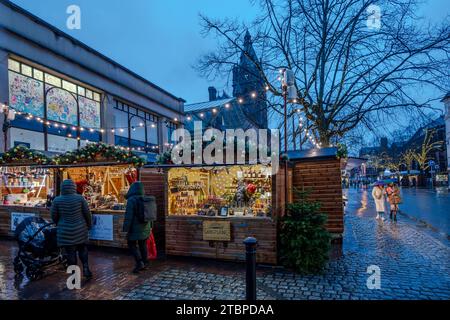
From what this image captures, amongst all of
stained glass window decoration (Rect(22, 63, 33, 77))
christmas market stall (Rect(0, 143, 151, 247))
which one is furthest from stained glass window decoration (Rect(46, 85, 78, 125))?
christmas market stall (Rect(0, 143, 151, 247))

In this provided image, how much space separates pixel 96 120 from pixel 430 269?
19.9 meters

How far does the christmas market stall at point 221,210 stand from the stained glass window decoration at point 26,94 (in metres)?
12.1

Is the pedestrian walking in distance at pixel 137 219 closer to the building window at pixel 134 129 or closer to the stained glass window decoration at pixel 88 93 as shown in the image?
the building window at pixel 134 129

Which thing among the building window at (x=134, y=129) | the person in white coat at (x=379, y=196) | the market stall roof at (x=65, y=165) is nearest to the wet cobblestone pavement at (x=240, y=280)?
the market stall roof at (x=65, y=165)

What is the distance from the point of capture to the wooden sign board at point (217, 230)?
21.2 ft

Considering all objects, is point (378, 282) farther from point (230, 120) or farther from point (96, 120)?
point (230, 120)

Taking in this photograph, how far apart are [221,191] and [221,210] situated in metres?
1.02

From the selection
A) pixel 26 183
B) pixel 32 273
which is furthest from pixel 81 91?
pixel 32 273

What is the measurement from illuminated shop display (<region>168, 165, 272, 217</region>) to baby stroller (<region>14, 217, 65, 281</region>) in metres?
2.72

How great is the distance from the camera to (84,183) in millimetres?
9148

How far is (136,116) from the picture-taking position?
2370cm

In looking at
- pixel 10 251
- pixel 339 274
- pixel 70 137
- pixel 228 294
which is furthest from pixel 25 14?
pixel 339 274

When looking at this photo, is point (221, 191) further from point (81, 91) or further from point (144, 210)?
point (81, 91)

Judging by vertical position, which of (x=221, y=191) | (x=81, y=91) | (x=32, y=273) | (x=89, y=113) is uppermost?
(x=81, y=91)
